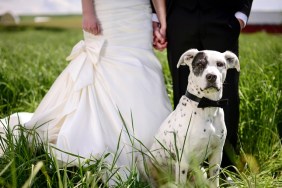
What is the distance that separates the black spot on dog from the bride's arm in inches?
40.5

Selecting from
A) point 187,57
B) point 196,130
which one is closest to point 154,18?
point 187,57

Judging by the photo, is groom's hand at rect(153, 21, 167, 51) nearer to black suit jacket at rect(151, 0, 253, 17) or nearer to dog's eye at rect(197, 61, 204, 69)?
black suit jacket at rect(151, 0, 253, 17)

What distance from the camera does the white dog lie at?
275 centimetres

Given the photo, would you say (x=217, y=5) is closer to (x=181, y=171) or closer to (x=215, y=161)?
(x=215, y=161)

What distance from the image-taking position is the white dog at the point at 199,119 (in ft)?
9.01

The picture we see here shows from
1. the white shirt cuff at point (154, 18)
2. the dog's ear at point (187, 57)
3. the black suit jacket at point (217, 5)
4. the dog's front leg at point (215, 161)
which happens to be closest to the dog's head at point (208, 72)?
the dog's ear at point (187, 57)

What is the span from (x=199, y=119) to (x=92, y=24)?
1.27m

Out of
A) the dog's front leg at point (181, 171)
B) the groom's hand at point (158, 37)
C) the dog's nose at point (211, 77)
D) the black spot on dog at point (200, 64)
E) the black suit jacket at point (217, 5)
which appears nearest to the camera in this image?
the dog's nose at point (211, 77)

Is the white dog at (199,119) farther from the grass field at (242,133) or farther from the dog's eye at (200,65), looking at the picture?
the grass field at (242,133)

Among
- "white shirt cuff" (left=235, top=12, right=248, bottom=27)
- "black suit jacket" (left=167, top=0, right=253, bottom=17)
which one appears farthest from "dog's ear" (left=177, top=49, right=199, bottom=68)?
"white shirt cuff" (left=235, top=12, right=248, bottom=27)

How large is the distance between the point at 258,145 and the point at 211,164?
3.76ft

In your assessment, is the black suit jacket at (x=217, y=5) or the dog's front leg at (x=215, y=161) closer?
the dog's front leg at (x=215, y=161)

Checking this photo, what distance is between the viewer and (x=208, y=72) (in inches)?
104

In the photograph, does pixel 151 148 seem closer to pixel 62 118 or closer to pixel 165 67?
pixel 62 118
